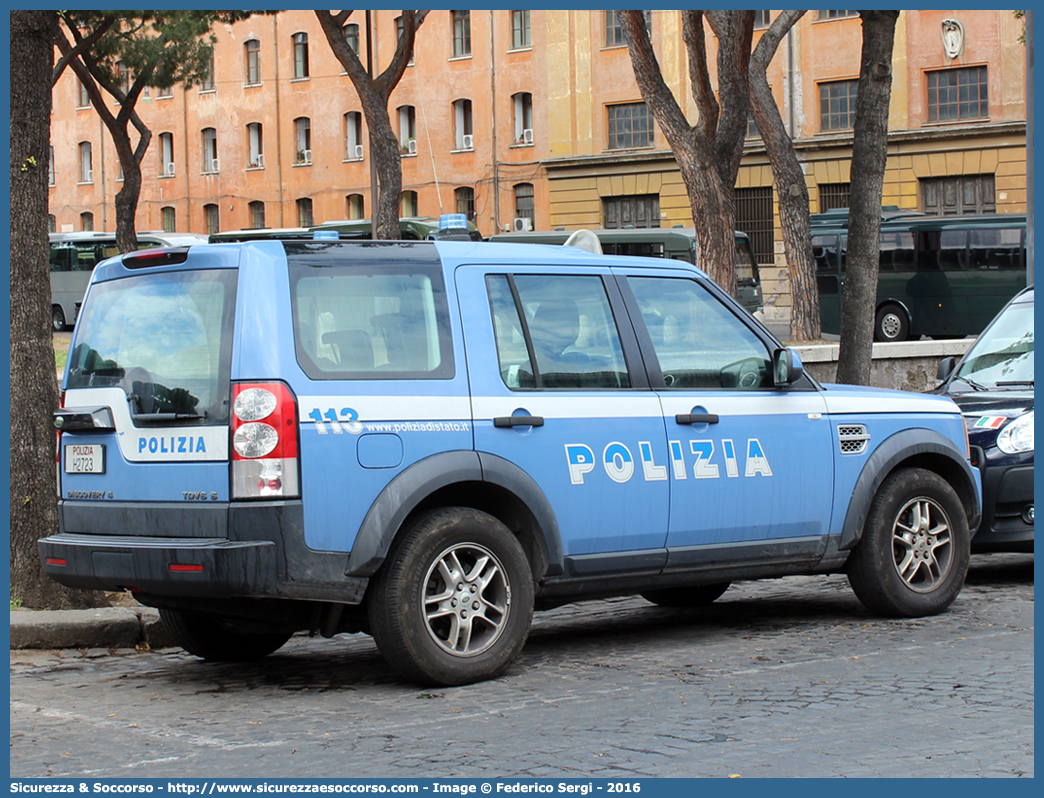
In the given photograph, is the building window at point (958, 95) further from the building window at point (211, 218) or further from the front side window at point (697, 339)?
the front side window at point (697, 339)

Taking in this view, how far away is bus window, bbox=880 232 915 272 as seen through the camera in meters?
33.0

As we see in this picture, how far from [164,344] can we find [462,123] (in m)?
45.3

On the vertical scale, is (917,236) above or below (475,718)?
above

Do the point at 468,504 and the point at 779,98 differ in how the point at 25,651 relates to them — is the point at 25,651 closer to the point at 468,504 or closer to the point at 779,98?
the point at 468,504

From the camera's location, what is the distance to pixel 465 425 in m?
6.25

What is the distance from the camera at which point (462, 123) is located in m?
50.4

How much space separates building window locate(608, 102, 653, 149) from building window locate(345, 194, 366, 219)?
11.0 meters

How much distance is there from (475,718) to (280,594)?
93 cm

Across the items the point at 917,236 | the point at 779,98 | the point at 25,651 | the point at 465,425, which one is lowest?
the point at 25,651

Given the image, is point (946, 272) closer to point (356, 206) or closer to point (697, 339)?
point (356, 206)

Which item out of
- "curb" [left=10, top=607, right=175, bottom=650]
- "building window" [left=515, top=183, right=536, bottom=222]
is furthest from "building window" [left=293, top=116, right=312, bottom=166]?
"curb" [left=10, top=607, right=175, bottom=650]

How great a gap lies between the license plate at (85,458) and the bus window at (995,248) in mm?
28388
